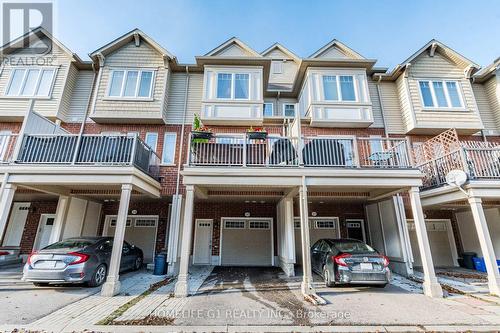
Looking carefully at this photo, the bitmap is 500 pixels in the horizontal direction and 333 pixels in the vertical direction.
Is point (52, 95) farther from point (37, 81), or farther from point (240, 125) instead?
point (240, 125)

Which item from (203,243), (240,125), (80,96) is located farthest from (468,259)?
(80,96)

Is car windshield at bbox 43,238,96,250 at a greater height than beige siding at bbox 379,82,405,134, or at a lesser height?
lesser

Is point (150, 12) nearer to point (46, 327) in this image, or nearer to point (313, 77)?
point (313, 77)

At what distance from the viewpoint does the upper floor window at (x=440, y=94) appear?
1126 cm

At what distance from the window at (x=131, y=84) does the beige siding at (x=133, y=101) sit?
0.25 m

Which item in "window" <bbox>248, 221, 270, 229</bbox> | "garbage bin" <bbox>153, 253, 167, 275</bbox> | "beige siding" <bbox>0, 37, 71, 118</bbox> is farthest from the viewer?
"window" <bbox>248, 221, 270, 229</bbox>

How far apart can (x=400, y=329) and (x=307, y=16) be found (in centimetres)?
1274

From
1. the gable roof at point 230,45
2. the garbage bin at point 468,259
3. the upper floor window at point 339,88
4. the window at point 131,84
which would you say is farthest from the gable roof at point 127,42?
the garbage bin at point 468,259

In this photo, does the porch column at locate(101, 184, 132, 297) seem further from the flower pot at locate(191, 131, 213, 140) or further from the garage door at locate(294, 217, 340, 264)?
the garage door at locate(294, 217, 340, 264)

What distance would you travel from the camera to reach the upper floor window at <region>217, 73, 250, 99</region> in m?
11.2

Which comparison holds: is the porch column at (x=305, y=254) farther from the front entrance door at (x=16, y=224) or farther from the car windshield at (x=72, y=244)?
the front entrance door at (x=16, y=224)

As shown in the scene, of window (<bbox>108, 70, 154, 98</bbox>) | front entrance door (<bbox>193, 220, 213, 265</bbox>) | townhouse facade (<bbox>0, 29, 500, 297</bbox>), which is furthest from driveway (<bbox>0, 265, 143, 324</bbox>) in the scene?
window (<bbox>108, 70, 154, 98</bbox>)

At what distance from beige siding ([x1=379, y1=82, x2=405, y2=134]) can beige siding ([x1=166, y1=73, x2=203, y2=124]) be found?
9568mm

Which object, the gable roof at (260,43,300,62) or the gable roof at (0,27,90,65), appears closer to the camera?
the gable roof at (0,27,90,65)
